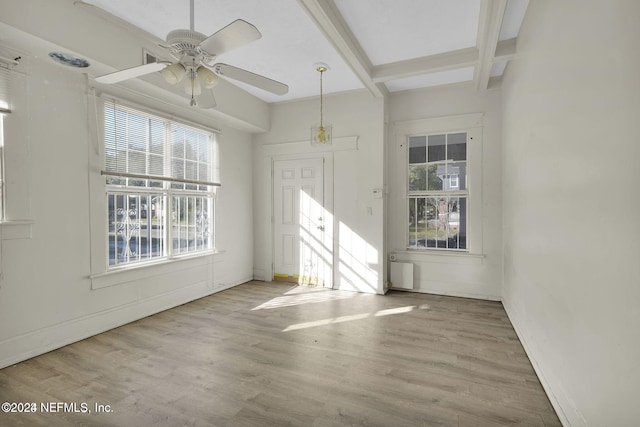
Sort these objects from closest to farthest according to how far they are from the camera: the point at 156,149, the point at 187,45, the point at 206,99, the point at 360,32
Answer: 1. the point at 187,45
2. the point at 206,99
3. the point at 360,32
4. the point at 156,149

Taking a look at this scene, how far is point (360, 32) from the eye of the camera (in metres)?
3.34

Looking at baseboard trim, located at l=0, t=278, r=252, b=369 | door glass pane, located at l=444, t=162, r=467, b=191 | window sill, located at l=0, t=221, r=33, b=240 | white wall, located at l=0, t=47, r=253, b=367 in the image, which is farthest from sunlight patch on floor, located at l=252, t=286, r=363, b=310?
window sill, located at l=0, t=221, r=33, b=240

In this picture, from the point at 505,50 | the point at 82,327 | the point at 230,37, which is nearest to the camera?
the point at 230,37

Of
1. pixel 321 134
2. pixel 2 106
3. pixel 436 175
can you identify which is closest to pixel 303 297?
pixel 321 134

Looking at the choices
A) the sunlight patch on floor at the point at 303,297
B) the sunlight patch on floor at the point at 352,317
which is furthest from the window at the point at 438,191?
the sunlight patch on floor at the point at 303,297

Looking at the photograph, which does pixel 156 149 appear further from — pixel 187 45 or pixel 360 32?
pixel 360 32

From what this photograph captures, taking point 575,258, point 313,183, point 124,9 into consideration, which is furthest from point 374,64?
point 575,258

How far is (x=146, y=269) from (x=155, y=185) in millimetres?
1051

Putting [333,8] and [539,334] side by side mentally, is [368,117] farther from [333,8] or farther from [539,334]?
[539,334]

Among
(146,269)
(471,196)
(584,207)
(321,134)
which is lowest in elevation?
(146,269)

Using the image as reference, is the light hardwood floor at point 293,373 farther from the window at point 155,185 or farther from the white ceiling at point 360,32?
the white ceiling at point 360,32

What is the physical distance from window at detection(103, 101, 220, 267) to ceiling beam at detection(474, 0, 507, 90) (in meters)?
3.73

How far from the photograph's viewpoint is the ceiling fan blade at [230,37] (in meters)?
1.78

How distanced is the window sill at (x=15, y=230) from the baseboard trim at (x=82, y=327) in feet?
2.79
